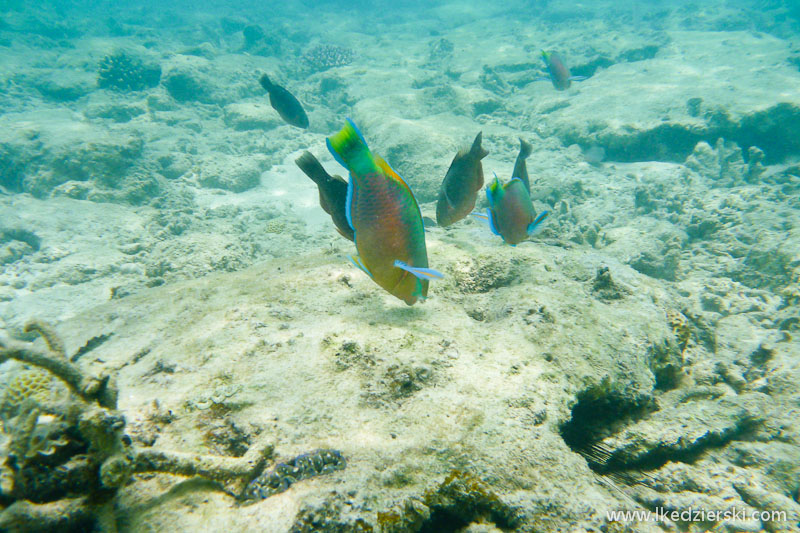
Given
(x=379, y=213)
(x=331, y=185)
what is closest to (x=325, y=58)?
(x=331, y=185)

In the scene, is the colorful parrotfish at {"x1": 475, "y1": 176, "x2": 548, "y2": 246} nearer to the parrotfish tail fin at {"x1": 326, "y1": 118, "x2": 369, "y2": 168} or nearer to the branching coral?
the parrotfish tail fin at {"x1": 326, "y1": 118, "x2": 369, "y2": 168}

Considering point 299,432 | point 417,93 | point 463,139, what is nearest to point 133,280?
point 299,432

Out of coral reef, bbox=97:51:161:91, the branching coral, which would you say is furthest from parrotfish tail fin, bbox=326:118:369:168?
coral reef, bbox=97:51:161:91

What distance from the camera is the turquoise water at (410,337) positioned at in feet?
4.16

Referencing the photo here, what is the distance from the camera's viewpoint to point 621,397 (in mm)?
1914

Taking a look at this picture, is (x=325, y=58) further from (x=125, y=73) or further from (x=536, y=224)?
(x=536, y=224)

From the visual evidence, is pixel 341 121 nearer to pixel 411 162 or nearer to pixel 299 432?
pixel 411 162

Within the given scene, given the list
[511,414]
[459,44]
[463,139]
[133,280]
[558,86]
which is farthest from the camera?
[459,44]

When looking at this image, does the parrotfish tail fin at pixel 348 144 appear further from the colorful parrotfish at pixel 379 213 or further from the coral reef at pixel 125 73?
the coral reef at pixel 125 73

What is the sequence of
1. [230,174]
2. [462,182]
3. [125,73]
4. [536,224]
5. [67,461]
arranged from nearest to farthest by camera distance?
[67,461]
[536,224]
[462,182]
[230,174]
[125,73]

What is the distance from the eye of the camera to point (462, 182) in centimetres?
253

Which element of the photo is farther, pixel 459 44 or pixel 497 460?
pixel 459 44

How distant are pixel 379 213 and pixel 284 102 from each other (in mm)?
3743

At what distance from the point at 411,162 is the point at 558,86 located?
9.77ft
